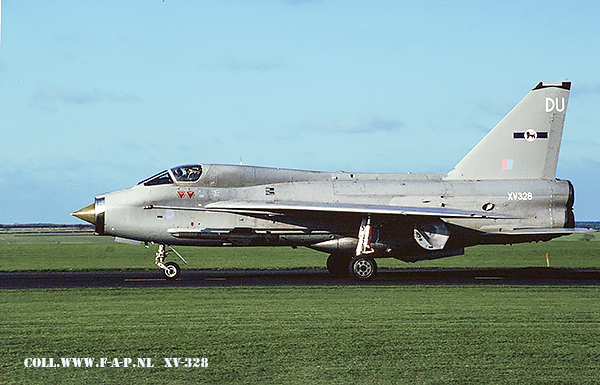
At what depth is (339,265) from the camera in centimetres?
2217

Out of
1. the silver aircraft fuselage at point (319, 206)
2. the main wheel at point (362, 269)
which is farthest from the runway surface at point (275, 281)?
the silver aircraft fuselage at point (319, 206)

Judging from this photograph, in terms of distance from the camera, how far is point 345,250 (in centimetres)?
2098

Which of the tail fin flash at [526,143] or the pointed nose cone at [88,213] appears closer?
the pointed nose cone at [88,213]

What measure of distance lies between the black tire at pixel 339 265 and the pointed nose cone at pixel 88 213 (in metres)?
8.00

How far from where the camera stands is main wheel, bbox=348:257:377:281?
19719 millimetres

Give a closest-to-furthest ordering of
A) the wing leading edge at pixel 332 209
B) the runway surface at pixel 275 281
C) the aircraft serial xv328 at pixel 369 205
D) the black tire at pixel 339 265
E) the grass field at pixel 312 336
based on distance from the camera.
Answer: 1. the grass field at pixel 312 336
2. the runway surface at pixel 275 281
3. the wing leading edge at pixel 332 209
4. the aircraft serial xv328 at pixel 369 205
5. the black tire at pixel 339 265

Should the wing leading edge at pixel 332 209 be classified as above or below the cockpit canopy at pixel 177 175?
below

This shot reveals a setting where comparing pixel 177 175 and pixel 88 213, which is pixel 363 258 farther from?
pixel 88 213

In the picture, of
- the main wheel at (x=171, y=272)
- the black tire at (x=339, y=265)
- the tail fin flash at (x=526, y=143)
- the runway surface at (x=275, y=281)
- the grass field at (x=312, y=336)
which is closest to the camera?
the grass field at (x=312, y=336)

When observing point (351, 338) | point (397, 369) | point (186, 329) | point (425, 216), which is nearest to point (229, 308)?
point (186, 329)

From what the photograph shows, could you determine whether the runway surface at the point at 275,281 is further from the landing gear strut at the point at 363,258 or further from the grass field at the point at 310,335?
the grass field at the point at 310,335

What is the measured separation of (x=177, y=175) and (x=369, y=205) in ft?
20.6

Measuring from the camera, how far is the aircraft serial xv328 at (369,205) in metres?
20.0

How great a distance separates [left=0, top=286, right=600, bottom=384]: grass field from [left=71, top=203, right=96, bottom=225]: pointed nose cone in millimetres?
5190
